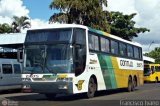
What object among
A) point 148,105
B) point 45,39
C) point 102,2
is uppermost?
point 102,2

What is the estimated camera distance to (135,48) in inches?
1138

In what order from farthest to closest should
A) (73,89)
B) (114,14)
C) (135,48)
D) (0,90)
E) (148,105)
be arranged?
(114,14) < (135,48) < (0,90) < (73,89) < (148,105)

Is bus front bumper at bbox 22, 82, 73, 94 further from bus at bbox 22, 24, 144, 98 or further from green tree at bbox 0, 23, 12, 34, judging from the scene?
green tree at bbox 0, 23, 12, 34

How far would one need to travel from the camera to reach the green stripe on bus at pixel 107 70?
71.6 feet

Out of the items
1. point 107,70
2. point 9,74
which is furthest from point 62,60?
point 9,74

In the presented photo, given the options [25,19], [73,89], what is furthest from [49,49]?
[25,19]

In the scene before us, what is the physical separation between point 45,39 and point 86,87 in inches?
116

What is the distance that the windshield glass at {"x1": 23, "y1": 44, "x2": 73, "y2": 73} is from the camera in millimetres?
18031

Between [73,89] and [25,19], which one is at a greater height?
[25,19]

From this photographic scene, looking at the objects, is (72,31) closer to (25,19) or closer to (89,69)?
(89,69)

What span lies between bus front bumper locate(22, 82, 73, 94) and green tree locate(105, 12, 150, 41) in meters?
41.3

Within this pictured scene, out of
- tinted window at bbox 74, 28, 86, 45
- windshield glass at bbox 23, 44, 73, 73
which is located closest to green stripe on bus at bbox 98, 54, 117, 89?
tinted window at bbox 74, 28, 86, 45

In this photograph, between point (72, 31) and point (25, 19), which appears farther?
point (25, 19)

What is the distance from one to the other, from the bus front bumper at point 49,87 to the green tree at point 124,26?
135 ft
